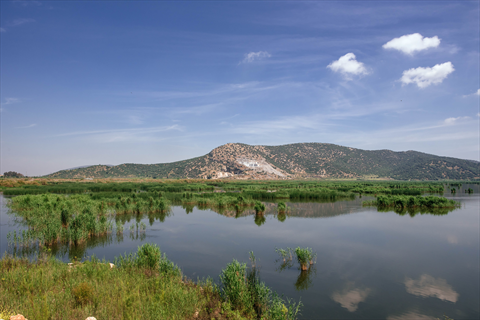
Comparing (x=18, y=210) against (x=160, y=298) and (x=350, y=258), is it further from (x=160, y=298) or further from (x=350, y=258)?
(x=350, y=258)

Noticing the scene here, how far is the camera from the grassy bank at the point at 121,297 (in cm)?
575

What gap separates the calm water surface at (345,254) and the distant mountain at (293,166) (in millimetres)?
108228

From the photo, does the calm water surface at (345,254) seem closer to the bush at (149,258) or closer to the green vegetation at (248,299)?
the green vegetation at (248,299)

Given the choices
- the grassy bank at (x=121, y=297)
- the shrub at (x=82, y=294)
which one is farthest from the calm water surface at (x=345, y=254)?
the shrub at (x=82, y=294)

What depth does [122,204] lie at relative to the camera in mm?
25297

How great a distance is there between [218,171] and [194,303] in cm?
13190

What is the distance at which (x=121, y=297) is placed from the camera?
21.5ft

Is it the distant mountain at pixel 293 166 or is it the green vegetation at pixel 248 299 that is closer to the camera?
the green vegetation at pixel 248 299

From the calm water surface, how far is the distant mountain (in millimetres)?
108228

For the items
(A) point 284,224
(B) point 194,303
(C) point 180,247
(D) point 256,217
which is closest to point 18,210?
(C) point 180,247

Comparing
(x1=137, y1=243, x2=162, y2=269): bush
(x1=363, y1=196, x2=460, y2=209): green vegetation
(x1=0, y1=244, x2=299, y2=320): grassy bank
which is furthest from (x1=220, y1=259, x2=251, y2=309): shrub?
(x1=363, y1=196, x2=460, y2=209): green vegetation

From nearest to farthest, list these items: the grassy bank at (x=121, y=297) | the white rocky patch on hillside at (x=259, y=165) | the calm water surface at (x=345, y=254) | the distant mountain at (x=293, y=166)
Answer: the grassy bank at (x=121, y=297) < the calm water surface at (x=345, y=254) < the white rocky patch on hillside at (x=259, y=165) < the distant mountain at (x=293, y=166)

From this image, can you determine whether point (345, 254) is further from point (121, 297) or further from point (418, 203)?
point (418, 203)

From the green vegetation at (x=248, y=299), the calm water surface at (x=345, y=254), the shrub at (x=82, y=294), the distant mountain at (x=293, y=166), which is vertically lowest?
the calm water surface at (x=345, y=254)
